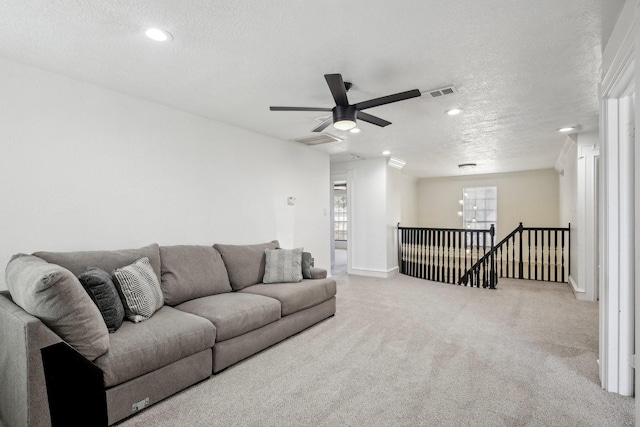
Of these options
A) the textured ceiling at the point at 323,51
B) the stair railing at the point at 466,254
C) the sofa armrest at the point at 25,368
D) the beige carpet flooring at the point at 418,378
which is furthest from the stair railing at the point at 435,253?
the sofa armrest at the point at 25,368

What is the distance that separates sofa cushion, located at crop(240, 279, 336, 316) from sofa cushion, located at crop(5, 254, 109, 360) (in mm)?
1528

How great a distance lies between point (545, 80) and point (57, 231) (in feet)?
14.1

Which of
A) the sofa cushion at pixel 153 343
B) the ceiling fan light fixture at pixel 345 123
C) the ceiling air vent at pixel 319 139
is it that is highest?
the ceiling air vent at pixel 319 139

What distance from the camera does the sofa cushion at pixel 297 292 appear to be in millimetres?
3109

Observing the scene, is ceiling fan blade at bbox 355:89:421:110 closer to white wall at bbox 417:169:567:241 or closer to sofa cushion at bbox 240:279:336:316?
sofa cushion at bbox 240:279:336:316

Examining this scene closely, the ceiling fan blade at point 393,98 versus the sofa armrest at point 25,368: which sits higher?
the ceiling fan blade at point 393,98

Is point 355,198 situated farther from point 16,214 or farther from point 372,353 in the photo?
point 16,214

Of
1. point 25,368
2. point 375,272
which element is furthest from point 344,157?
point 25,368

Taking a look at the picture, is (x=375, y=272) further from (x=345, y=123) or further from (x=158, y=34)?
(x=158, y=34)

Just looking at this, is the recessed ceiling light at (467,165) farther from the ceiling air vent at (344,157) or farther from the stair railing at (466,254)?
the ceiling air vent at (344,157)

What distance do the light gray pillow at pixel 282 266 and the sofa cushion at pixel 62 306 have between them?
1.95 metres

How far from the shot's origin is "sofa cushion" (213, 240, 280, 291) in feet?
11.4

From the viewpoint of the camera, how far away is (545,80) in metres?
2.76

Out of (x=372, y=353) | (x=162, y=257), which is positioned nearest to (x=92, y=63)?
(x=162, y=257)
